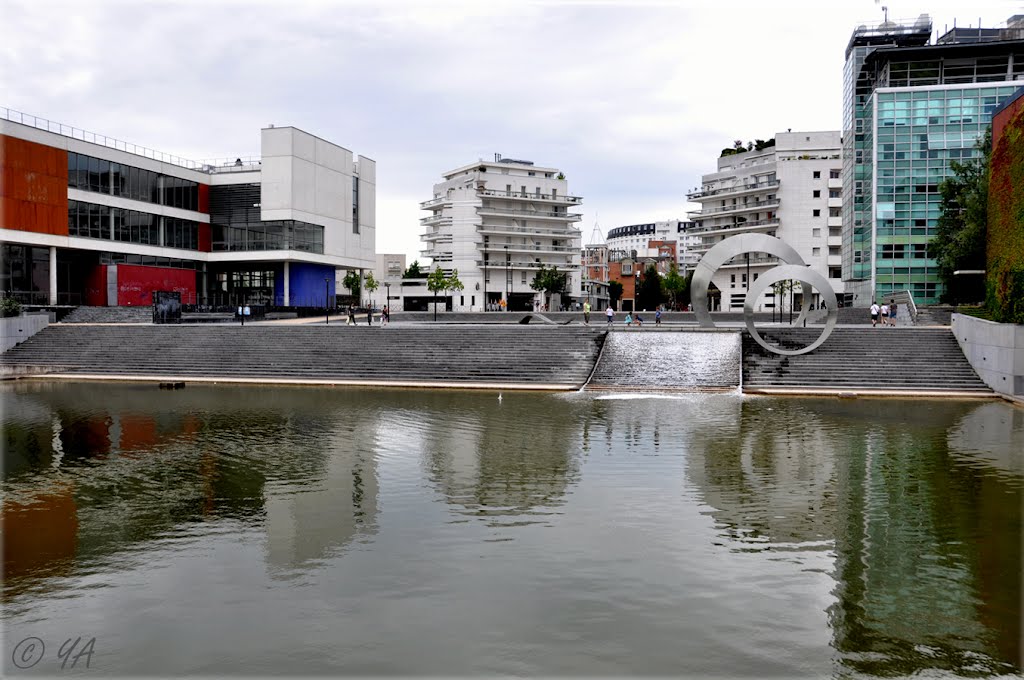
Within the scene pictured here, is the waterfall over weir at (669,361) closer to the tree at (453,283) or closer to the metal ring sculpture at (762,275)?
the metal ring sculpture at (762,275)

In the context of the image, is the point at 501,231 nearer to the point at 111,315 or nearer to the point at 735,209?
the point at 735,209

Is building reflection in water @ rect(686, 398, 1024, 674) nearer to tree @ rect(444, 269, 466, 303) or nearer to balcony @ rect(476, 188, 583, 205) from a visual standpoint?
tree @ rect(444, 269, 466, 303)

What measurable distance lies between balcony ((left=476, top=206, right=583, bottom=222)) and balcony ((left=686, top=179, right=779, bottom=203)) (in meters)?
15.6

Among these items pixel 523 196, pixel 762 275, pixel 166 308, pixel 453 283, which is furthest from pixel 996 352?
pixel 523 196

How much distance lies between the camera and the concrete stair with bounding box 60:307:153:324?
52.3m

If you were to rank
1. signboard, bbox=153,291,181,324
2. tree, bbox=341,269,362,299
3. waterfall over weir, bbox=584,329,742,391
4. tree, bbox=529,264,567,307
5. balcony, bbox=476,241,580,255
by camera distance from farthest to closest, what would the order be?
tree, bbox=341,269,362,299, balcony, bbox=476,241,580,255, tree, bbox=529,264,567,307, signboard, bbox=153,291,181,324, waterfall over weir, bbox=584,329,742,391

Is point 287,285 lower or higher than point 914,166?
lower

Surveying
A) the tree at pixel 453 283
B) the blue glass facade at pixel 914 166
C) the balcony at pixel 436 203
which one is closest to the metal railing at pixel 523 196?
the balcony at pixel 436 203

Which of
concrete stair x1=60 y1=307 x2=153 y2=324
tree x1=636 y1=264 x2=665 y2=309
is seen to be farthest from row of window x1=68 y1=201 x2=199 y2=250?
tree x1=636 y1=264 x2=665 y2=309

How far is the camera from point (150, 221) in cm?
6156

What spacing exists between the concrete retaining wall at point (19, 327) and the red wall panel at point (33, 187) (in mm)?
9455

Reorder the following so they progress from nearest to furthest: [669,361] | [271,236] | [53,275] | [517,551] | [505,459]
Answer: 1. [517,551]
2. [505,459]
3. [669,361]
4. [53,275]
5. [271,236]

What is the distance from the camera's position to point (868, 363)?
103 feet

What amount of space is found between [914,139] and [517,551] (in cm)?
6492
